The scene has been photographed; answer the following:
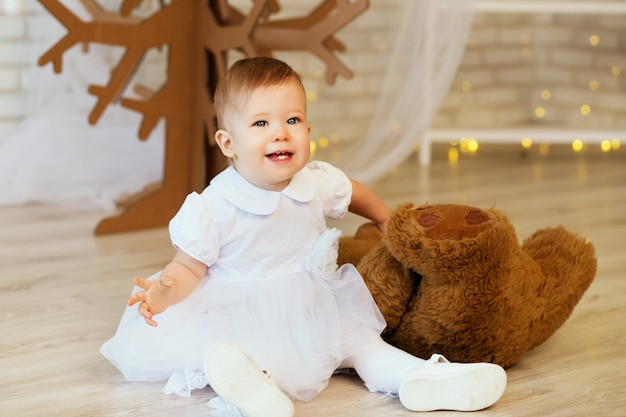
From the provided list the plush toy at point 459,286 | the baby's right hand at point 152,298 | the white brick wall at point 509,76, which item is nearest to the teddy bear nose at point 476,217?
the plush toy at point 459,286

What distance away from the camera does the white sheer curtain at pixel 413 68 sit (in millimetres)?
2859

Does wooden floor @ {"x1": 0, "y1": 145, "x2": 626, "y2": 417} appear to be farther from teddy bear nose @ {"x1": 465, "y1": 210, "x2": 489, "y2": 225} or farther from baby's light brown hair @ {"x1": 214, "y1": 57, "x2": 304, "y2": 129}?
baby's light brown hair @ {"x1": 214, "y1": 57, "x2": 304, "y2": 129}

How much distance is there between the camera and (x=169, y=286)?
4.37ft

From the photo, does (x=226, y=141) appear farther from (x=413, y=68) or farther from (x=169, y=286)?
(x=413, y=68)

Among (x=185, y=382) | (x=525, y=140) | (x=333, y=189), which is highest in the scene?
(x=333, y=189)

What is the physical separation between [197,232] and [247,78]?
22cm

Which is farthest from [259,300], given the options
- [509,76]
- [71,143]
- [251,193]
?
[509,76]

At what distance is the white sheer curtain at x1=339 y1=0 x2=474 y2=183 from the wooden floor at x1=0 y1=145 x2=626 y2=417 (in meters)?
0.13

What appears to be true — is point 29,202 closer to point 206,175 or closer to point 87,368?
point 206,175

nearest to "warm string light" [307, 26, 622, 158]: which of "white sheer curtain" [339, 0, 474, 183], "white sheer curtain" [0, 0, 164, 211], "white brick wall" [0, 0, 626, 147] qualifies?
"white brick wall" [0, 0, 626, 147]

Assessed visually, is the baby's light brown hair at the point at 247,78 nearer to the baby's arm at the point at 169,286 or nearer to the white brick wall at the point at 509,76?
the baby's arm at the point at 169,286

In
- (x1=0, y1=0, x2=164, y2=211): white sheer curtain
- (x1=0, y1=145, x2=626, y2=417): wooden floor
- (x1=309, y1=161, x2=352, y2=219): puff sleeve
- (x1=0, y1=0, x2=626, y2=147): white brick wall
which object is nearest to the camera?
(x1=0, y1=145, x2=626, y2=417): wooden floor

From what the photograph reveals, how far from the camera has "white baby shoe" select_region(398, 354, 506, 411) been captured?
1289 millimetres

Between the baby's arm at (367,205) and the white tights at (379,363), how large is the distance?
0.24 m
